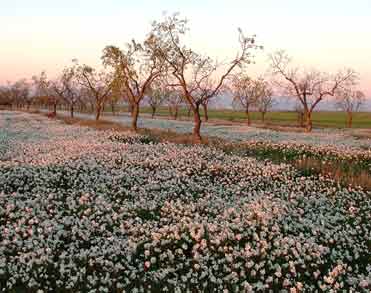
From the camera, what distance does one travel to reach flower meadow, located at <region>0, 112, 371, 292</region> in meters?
8.45

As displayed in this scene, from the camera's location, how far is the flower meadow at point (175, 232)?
27.7 feet

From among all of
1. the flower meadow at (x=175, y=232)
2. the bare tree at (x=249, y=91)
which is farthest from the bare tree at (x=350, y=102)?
the flower meadow at (x=175, y=232)

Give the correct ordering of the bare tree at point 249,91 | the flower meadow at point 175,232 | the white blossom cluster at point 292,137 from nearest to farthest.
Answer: the flower meadow at point 175,232
the white blossom cluster at point 292,137
the bare tree at point 249,91

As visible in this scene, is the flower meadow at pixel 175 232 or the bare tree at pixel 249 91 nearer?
the flower meadow at pixel 175 232

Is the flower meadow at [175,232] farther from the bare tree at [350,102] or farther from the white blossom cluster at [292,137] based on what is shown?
the bare tree at [350,102]

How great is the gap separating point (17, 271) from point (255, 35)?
32.1 meters

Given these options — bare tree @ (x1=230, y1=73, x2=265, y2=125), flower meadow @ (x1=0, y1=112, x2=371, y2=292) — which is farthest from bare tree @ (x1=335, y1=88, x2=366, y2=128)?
flower meadow @ (x1=0, y1=112, x2=371, y2=292)

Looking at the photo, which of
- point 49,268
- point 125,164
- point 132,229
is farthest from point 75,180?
point 49,268

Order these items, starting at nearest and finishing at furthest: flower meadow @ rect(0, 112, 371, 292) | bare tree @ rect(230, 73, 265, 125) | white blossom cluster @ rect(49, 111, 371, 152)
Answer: flower meadow @ rect(0, 112, 371, 292) < white blossom cluster @ rect(49, 111, 371, 152) < bare tree @ rect(230, 73, 265, 125)

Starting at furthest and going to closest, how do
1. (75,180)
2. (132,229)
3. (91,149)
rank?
(91,149)
(75,180)
(132,229)

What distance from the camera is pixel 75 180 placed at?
15742 millimetres

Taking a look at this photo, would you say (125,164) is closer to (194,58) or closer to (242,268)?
(242,268)

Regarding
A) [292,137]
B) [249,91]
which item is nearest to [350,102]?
[249,91]

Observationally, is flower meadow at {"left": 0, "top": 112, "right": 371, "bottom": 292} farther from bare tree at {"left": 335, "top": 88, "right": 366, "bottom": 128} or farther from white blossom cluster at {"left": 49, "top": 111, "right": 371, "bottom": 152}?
bare tree at {"left": 335, "top": 88, "right": 366, "bottom": 128}
